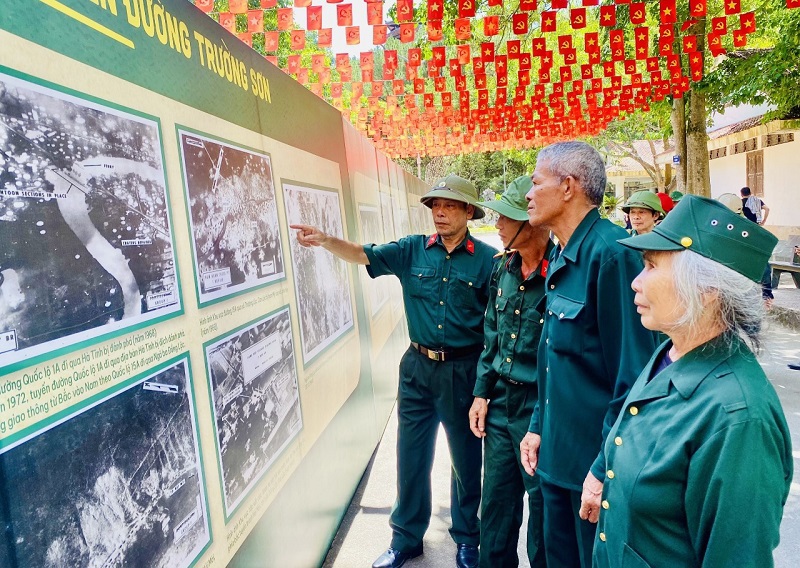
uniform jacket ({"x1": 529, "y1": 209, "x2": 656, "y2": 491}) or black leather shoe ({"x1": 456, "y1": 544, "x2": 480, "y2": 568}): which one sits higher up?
uniform jacket ({"x1": 529, "y1": 209, "x2": 656, "y2": 491})

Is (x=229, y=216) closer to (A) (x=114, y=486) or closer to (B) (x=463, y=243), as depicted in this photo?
(A) (x=114, y=486)

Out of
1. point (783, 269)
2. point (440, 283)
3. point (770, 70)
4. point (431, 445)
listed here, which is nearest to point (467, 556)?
point (431, 445)

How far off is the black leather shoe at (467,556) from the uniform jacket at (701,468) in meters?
1.56

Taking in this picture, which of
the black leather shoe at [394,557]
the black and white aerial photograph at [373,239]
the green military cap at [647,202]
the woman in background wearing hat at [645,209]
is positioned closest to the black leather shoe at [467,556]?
the black leather shoe at [394,557]

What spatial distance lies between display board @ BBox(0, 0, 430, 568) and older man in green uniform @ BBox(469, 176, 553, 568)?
84 centimetres

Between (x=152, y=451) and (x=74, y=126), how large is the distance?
810 millimetres

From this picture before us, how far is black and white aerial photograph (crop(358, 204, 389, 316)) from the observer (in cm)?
420

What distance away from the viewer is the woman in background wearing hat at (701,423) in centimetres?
114

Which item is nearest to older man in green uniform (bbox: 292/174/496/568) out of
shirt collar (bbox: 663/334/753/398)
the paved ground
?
the paved ground

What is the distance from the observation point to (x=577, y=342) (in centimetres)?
204

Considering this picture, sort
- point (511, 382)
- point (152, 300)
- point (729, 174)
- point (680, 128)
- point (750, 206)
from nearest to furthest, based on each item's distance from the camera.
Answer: point (152, 300)
point (511, 382)
point (750, 206)
point (680, 128)
point (729, 174)

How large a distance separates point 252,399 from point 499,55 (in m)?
8.04

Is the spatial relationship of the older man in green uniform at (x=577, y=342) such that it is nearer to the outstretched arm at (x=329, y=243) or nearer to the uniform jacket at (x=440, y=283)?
the uniform jacket at (x=440, y=283)

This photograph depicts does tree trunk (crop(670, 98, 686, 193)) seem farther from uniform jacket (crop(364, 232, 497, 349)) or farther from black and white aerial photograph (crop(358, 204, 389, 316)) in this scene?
Answer: uniform jacket (crop(364, 232, 497, 349))
